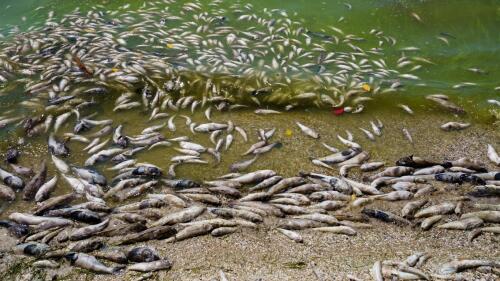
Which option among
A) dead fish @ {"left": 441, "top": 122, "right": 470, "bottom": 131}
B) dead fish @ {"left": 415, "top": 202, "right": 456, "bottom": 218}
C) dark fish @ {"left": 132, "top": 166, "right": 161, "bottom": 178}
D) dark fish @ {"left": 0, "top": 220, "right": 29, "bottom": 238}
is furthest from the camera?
dead fish @ {"left": 441, "top": 122, "right": 470, "bottom": 131}

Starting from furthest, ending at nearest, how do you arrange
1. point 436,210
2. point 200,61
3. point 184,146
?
point 200,61 → point 184,146 → point 436,210

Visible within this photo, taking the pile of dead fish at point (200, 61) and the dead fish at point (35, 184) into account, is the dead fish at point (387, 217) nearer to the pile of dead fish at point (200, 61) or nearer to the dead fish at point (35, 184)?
the pile of dead fish at point (200, 61)

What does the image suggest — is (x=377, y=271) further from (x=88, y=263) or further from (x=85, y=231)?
(x=85, y=231)

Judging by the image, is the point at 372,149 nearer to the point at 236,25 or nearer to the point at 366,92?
the point at 366,92

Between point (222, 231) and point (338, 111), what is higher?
point (338, 111)

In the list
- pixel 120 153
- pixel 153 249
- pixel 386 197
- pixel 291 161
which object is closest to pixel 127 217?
pixel 153 249

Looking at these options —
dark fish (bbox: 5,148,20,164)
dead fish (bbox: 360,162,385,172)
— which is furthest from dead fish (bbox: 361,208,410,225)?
dark fish (bbox: 5,148,20,164)

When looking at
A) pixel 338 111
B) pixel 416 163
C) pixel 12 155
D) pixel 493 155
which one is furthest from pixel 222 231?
pixel 493 155

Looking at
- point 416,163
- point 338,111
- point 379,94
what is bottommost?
point 416,163

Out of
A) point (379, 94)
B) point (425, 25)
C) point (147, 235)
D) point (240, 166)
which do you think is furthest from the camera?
point (425, 25)

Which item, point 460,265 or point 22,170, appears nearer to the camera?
Result: point 460,265

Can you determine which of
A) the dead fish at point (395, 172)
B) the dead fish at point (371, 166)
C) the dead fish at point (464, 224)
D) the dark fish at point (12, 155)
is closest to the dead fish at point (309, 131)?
the dead fish at point (371, 166)

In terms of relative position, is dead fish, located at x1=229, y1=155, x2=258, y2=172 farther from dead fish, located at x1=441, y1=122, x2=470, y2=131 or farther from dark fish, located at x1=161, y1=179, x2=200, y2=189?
dead fish, located at x1=441, y1=122, x2=470, y2=131

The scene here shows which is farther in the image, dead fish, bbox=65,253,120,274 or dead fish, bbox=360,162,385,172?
dead fish, bbox=360,162,385,172
